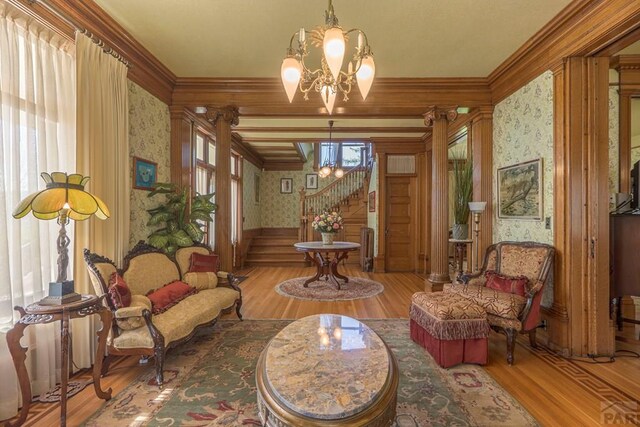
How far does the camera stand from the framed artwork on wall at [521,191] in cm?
342

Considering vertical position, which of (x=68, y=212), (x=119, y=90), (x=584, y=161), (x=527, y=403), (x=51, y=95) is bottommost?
(x=527, y=403)

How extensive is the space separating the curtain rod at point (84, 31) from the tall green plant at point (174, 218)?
1.45 m

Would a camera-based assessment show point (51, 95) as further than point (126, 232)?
No

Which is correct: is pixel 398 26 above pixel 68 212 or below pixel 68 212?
above

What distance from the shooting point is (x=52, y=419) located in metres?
2.05

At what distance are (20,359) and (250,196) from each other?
23.6ft

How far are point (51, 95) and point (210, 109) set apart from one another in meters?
2.11

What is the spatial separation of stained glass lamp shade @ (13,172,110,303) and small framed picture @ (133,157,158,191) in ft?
5.03

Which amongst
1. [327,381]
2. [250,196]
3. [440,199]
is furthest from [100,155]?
[250,196]

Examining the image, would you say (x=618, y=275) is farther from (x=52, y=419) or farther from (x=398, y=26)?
(x=52, y=419)

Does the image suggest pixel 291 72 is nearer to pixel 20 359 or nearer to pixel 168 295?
pixel 168 295

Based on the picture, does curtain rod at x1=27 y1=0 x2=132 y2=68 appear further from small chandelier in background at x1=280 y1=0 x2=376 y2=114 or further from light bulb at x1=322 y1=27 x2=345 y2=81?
light bulb at x1=322 y1=27 x2=345 y2=81

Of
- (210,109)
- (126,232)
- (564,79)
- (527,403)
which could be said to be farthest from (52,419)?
(564,79)

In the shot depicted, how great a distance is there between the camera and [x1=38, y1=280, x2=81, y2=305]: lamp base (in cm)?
198
